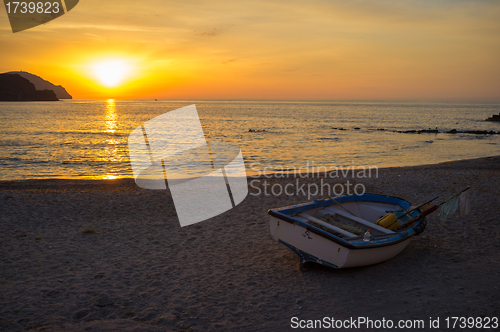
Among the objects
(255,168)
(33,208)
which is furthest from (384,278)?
(255,168)

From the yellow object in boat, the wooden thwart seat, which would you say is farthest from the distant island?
the yellow object in boat

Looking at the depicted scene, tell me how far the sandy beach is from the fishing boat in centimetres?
45

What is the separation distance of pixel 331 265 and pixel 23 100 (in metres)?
215

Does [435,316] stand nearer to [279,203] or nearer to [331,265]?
[331,265]

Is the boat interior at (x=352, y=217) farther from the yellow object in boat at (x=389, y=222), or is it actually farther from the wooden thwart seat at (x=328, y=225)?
the yellow object in boat at (x=389, y=222)

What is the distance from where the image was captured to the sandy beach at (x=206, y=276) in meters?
4.77

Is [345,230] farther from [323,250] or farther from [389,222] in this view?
[323,250]

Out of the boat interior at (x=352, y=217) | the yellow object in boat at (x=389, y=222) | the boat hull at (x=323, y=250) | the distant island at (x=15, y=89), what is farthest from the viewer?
the distant island at (x=15, y=89)

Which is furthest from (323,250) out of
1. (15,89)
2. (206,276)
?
(15,89)

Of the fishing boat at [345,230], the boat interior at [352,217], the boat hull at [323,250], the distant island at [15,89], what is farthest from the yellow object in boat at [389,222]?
the distant island at [15,89]

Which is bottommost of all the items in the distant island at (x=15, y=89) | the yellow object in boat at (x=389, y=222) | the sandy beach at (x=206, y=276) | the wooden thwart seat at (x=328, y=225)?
the sandy beach at (x=206, y=276)

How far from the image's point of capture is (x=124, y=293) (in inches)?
217

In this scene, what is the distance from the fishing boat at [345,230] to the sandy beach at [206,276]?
1.47 feet

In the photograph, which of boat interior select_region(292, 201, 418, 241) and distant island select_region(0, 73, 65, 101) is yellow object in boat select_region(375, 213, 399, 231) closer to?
boat interior select_region(292, 201, 418, 241)
